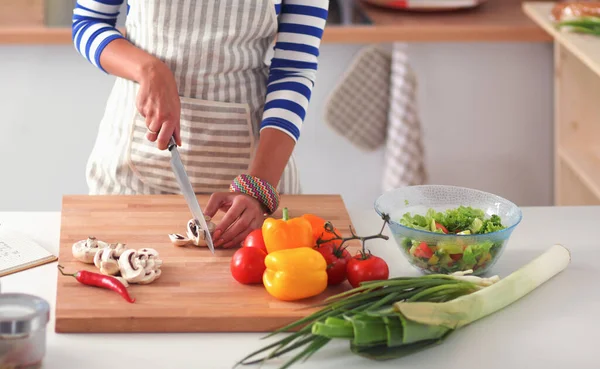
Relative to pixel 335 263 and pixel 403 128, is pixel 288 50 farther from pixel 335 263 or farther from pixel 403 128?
pixel 403 128

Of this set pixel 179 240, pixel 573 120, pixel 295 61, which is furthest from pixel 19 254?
pixel 573 120

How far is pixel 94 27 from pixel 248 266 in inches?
27.5

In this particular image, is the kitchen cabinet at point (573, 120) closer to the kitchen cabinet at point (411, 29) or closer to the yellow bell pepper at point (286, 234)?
the kitchen cabinet at point (411, 29)

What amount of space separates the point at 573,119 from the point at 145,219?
6.12 ft

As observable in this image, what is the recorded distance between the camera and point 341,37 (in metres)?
2.88

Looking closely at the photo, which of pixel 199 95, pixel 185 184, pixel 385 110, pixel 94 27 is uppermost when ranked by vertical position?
pixel 94 27

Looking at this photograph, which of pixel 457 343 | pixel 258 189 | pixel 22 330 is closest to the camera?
pixel 22 330

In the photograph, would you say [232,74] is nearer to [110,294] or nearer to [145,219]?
[145,219]

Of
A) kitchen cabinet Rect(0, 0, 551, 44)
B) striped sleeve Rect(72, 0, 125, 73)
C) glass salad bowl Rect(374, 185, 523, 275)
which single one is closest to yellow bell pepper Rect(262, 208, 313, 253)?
glass salad bowl Rect(374, 185, 523, 275)

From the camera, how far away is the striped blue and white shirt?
5.59ft

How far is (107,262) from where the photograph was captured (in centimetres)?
132

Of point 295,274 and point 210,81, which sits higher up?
point 210,81

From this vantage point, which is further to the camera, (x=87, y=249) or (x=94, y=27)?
(x=94, y=27)

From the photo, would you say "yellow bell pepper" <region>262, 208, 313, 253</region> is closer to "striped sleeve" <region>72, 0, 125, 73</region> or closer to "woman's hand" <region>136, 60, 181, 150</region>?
"woman's hand" <region>136, 60, 181, 150</region>
